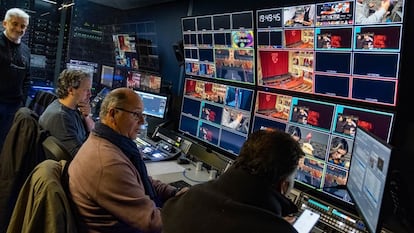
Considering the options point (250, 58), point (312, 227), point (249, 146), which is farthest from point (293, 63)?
point (249, 146)

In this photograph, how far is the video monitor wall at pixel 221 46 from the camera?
2.40 metres

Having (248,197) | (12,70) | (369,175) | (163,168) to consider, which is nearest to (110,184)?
(248,197)

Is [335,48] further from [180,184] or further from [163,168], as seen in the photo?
[163,168]

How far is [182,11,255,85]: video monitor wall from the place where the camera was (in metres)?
2.40

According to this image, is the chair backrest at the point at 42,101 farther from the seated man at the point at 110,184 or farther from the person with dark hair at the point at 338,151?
the person with dark hair at the point at 338,151

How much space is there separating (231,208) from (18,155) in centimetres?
152

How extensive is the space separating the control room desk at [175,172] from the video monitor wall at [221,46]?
2.39 feet

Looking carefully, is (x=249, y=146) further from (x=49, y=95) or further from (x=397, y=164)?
(x=49, y=95)

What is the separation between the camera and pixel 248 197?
105 cm

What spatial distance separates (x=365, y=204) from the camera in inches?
55.7

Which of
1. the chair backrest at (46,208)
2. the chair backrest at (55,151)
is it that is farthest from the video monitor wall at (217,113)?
the chair backrest at (46,208)

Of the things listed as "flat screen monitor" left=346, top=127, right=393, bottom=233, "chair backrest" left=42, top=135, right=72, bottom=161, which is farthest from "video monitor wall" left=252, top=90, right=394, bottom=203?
"chair backrest" left=42, top=135, right=72, bottom=161

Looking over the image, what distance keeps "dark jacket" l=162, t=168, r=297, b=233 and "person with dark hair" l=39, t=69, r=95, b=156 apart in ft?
4.29

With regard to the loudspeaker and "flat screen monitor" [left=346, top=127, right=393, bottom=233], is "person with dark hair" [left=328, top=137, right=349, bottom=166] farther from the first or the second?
the loudspeaker
